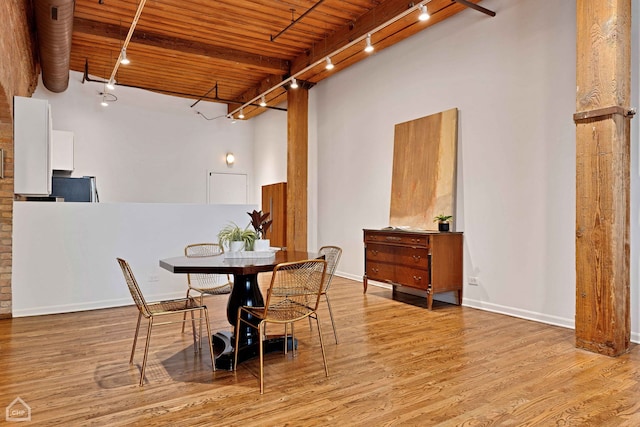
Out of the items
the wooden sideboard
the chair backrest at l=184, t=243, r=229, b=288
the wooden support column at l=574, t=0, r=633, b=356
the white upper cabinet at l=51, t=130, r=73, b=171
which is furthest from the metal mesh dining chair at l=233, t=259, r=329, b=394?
the white upper cabinet at l=51, t=130, r=73, b=171

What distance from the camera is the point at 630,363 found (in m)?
3.16

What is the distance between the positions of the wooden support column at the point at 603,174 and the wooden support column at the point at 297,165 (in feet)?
16.0

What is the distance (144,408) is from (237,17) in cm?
491

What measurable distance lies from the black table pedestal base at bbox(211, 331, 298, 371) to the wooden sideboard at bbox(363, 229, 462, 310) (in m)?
1.94

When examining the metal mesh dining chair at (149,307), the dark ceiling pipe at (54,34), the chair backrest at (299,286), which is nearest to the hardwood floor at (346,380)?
the metal mesh dining chair at (149,307)

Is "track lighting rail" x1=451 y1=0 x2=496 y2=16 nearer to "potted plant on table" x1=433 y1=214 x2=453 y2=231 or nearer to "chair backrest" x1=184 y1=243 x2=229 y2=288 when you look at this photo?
"potted plant on table" x1=433 y1=214 x2=453 y2=231

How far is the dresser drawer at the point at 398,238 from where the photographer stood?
491 centimetres

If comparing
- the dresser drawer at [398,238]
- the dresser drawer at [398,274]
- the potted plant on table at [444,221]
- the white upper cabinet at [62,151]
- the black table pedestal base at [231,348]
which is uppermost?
the white upper cabinet at [62,151]

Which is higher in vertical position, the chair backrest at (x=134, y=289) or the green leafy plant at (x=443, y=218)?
the green leafy plant at (x=443, y=218)

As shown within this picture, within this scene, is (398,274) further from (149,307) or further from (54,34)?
(54,34)

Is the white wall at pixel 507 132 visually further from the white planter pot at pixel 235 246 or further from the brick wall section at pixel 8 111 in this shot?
the brick wall section at pixel 8 111

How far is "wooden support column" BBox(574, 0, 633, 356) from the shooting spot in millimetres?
3303

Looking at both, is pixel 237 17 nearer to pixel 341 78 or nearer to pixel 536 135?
pixel 341 78

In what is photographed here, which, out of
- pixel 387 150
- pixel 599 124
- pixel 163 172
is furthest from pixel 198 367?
pixel 163 172
